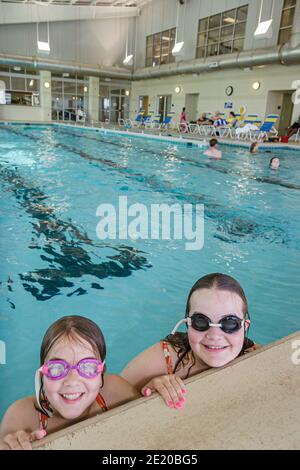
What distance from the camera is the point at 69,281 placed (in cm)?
339

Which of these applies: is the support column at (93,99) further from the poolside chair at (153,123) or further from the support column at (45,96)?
the poolside chair at (153,123)

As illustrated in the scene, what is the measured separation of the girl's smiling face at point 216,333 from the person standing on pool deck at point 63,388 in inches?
15.5

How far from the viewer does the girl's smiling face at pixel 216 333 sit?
142 centimetres

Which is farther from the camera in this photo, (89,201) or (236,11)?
(236,11)

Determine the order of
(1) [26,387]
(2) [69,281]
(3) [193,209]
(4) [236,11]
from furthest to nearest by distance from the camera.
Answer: (4) [236,11], (3) [193,209], (2) [69,281], (1) [26,387]

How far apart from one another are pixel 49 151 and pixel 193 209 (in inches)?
276

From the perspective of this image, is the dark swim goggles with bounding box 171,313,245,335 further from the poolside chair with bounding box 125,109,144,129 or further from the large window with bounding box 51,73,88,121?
the large window with bounding box 51,73,88,121

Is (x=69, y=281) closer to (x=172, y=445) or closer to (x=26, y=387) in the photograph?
(x=26, y=387)

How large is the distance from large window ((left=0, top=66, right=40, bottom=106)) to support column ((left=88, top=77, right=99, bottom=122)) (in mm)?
3671

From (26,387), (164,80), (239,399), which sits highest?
(164,80)

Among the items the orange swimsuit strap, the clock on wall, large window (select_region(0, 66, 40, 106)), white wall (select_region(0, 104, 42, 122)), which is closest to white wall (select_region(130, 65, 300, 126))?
the clock on wall

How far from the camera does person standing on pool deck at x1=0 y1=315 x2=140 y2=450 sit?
1189 mm
